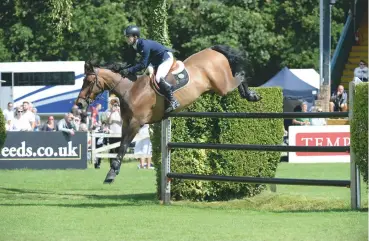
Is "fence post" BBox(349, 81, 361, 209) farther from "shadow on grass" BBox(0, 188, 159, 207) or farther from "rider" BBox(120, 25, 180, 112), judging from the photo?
"shadow on grass" BBox(0, 188, 159, 207)

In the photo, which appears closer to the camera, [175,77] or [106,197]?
[175,77]

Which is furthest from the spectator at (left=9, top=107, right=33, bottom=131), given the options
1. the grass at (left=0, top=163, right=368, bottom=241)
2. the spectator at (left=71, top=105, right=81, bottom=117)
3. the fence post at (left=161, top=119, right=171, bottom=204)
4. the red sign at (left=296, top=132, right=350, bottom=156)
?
the fence post at (left=161, top=119, right=171, bottom=204)

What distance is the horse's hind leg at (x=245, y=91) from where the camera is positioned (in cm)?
1360

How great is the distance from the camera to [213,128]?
14312 millimetres

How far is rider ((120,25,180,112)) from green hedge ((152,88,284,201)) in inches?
42.3

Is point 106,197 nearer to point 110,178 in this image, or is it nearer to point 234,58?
point 110,178

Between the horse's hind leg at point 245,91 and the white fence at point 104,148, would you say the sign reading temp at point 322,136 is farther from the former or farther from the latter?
the horse's hind leg at point 245,91

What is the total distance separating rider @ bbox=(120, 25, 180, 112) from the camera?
13.0 metres

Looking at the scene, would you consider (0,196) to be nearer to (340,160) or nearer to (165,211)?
(165,211)

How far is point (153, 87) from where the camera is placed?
13305mm

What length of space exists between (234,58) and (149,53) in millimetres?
1399

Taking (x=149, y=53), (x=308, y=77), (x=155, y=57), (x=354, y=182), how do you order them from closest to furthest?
(x=354, y=182) < (x=149, y=53) < (x=155, y=57) < (x=308, y=77)

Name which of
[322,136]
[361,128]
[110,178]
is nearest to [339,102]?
[322,136]

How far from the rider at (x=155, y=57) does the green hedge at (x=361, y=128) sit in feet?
8.67
